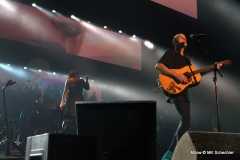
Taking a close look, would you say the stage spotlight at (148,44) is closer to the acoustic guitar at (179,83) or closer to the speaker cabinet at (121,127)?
the acoustic guitar at (179,83)

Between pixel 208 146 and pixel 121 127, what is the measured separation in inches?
21.4

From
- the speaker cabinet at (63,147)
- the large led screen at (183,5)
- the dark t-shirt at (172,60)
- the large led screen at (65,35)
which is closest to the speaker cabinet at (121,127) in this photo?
the speaker cabinet at (63,147)

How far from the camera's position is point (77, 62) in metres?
8.80

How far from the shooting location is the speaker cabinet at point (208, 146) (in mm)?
1170

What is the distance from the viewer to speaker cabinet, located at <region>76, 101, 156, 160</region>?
1530 millimetres

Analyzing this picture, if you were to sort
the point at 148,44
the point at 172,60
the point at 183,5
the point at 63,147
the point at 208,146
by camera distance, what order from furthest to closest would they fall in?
the point at 148,44, the point at 183,5, the point at 172,60, the point at 63,147, the point at 208,146

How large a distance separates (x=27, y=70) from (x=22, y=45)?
4.97ft

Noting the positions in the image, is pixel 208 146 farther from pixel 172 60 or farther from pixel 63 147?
pixel 172 60

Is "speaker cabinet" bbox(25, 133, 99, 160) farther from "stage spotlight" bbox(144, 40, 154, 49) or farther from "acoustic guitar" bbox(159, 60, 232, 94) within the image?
"stage spotlight" bbox(144, 40, 154, 49)

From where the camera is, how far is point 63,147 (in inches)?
55.3

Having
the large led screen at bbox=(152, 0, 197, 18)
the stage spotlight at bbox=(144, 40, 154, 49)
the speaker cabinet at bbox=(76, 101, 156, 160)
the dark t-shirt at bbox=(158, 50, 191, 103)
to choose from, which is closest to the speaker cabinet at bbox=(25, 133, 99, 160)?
the speaker cabinet at bbox=(76, 101, 156, 160)

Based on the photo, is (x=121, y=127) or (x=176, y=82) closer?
(x=121, y=127)

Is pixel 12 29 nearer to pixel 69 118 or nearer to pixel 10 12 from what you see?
pixel 10 12

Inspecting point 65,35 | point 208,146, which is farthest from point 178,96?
point 65,35
